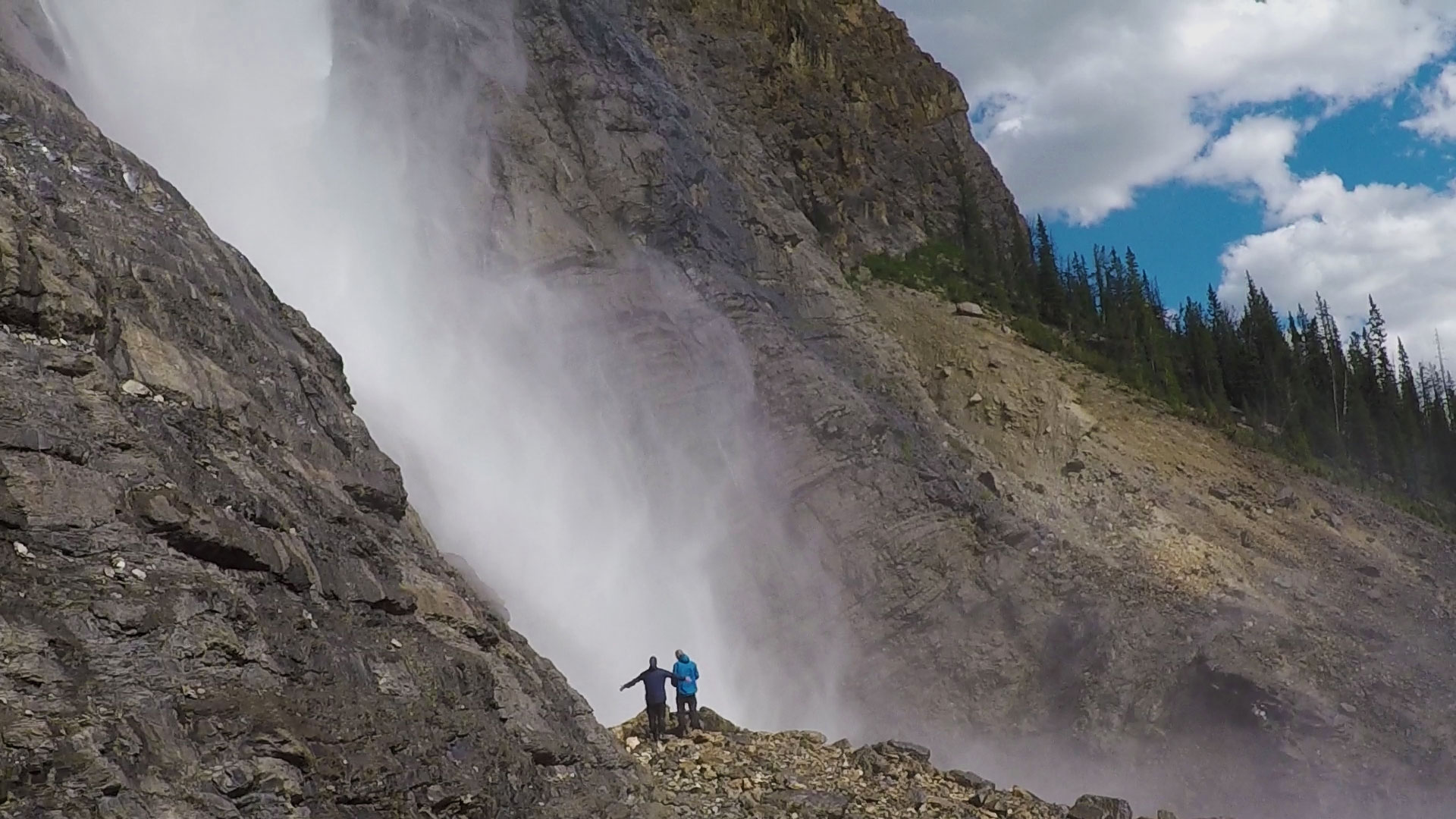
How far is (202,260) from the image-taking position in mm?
11586

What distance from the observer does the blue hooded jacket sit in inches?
578

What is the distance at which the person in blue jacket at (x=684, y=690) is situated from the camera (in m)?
14.6

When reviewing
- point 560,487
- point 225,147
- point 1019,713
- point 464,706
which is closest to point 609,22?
point 225,147

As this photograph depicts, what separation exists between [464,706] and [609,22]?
92.0 feet

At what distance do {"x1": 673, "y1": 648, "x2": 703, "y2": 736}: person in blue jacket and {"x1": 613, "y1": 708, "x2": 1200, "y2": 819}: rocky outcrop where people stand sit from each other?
0.71ft

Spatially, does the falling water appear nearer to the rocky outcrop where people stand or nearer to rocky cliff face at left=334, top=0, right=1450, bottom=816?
rocky cliff face at left=334, top=0, right=1450, bottom=816

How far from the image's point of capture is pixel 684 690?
14.7 metres

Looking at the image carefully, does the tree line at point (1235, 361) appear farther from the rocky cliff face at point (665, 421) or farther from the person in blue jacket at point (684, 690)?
the person in blue jacket at point (684, 690)

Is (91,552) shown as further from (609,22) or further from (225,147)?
(609,22)

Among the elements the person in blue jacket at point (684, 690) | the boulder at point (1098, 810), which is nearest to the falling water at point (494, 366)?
the person in blue jacket at point (684, 690)

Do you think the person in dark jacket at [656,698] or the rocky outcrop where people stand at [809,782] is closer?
the rocky outcrop where people stand at [809,782]

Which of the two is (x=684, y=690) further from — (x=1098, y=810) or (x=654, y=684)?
(x=1098, y=810)

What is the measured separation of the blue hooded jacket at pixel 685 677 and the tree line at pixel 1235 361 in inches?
1041

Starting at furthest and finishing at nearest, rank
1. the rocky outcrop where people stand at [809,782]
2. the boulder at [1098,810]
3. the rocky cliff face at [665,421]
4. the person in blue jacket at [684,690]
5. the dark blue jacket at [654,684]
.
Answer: the person in blue jacket at [684,690] < the boulder at [1098,810] < the dark blue jacket at [654,684] < the rocky outcrop where people stand at [809,782] < the rocky cliff face at [665,421]
